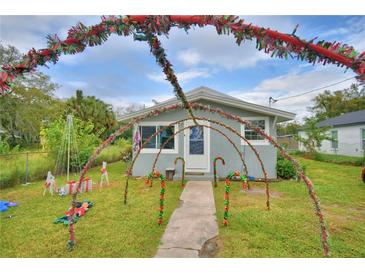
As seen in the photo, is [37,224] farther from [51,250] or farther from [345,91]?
[345,91]

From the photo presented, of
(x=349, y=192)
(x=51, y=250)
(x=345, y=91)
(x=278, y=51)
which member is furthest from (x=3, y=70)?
(x=345, y=91)

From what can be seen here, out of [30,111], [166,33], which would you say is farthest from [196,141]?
[30,111]

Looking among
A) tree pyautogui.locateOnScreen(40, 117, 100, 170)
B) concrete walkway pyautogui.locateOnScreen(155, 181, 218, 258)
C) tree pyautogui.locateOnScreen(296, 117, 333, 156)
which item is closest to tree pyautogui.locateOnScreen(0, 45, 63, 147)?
tree pyautogui.locateOnScreen(40, 117, 100, 170)

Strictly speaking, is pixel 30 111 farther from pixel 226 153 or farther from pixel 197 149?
pixel 226 153

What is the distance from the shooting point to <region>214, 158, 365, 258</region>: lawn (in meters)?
2.85

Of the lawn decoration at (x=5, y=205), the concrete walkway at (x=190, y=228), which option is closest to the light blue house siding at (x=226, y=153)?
the concrete walkway at (x=190, y=228)

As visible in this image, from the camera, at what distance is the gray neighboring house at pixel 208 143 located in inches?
296

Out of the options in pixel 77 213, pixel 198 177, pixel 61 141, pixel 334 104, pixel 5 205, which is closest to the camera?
pixel 77 213

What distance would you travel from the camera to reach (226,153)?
308 inches

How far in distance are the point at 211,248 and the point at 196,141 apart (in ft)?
17.7

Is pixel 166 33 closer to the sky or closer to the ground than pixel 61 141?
closer to the sky

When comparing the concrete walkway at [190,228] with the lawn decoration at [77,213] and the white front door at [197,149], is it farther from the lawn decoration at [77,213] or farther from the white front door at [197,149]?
the white front door at [197,149]

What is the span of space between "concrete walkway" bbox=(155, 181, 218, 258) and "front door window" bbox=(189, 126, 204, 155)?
2656 millimetres

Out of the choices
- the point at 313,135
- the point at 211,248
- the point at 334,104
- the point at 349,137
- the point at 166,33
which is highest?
the point at 334,104
